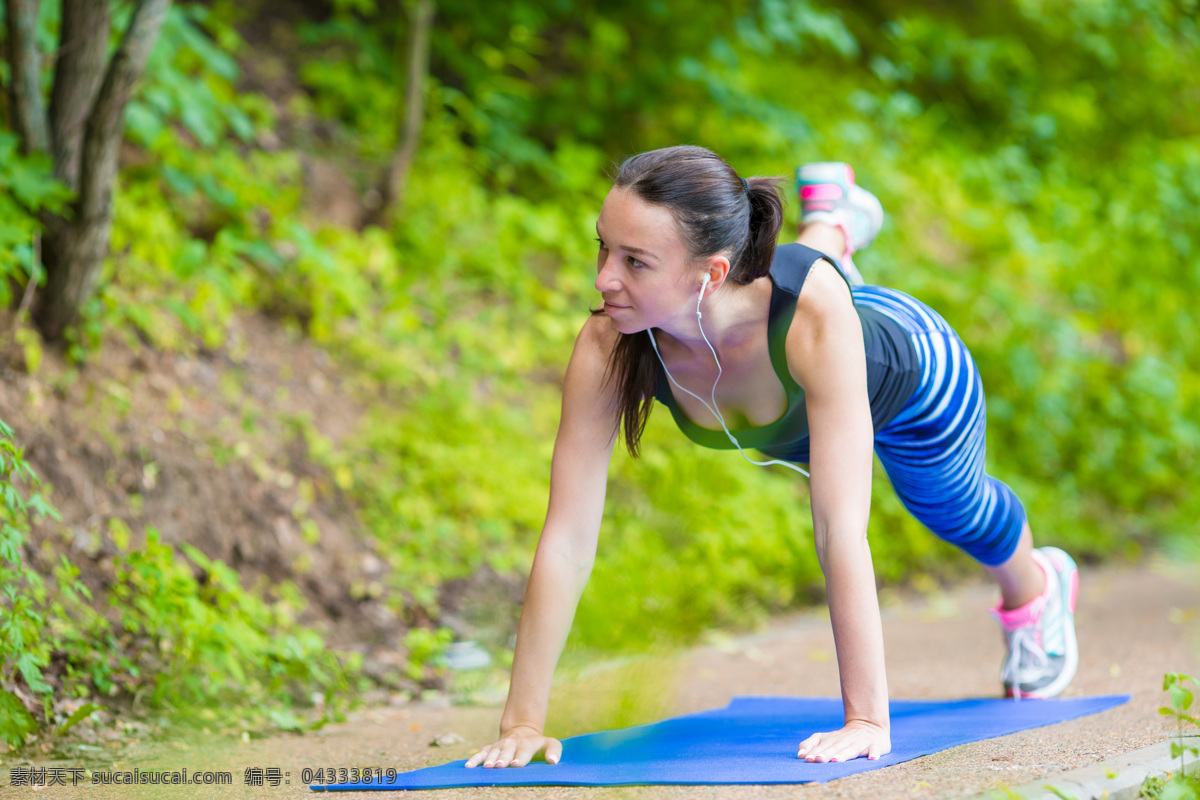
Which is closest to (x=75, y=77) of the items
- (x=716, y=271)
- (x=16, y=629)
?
(x=16, y=629)

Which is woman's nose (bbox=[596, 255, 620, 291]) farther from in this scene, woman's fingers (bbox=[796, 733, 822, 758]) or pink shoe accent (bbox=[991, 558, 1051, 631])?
pink shoe accent (bbox=[991, 558, 1051, 631])

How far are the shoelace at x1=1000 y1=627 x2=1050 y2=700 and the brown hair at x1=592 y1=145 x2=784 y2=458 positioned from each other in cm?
136

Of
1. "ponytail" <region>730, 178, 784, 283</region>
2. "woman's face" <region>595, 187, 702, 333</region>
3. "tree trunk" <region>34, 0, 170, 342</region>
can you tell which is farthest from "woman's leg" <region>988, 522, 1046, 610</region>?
"tree trunk" <region>34, 0, 170, 342</region>

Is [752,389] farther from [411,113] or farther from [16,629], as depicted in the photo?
[411,113]

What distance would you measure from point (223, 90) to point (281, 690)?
9.88ft

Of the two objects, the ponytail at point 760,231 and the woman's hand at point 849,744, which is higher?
the ponytail at point 760,231

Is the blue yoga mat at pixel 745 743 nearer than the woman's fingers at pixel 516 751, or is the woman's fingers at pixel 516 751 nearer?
the blue yoga mat at pixel 745 743

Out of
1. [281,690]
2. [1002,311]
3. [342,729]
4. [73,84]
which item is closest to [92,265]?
[73,84]

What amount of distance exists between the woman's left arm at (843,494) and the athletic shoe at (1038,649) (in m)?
1.04

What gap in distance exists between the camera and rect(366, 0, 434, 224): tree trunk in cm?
503

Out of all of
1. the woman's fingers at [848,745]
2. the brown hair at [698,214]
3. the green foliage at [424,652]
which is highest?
the brown hair at [698,214]

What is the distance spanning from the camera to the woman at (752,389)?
186cm

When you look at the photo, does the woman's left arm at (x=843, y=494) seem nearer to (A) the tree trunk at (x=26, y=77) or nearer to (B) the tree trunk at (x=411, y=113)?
(A) the tree trunk at (x=26, y=77)

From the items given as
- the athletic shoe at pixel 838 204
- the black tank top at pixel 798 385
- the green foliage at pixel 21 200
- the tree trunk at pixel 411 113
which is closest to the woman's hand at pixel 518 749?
the black tank top at pixel 798 385
